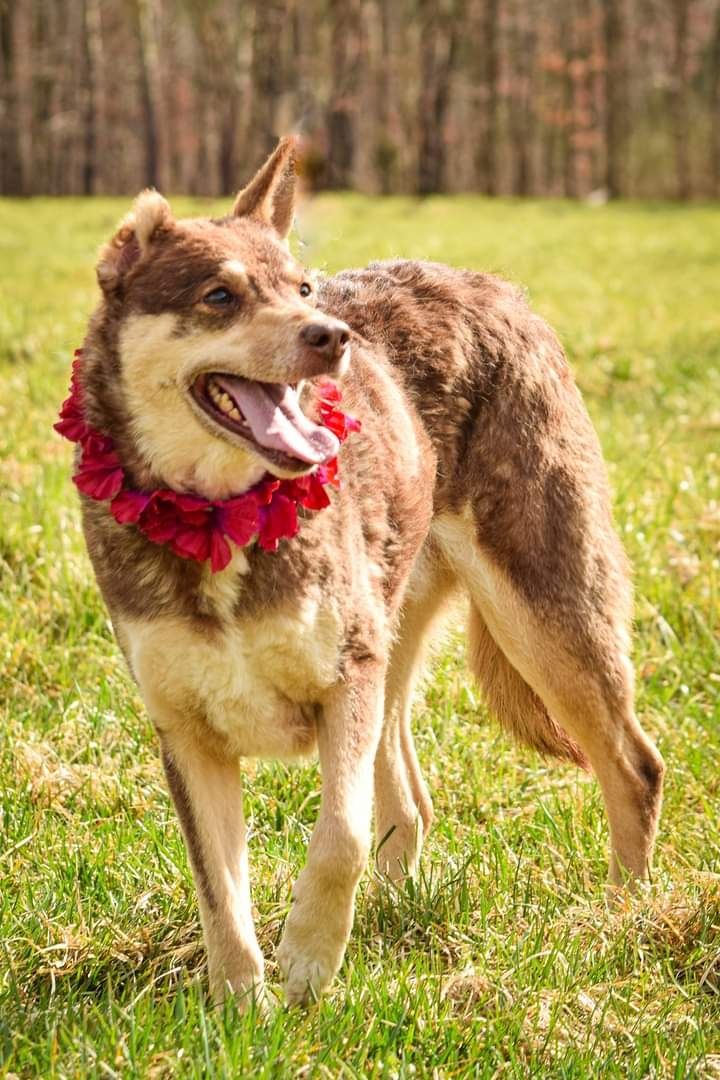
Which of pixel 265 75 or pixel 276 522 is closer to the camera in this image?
pixel 276 522

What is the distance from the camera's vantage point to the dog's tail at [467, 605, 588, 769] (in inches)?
165

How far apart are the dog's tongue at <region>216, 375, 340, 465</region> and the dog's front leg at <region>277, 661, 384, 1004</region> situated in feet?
1.87

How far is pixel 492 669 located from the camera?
168 inches

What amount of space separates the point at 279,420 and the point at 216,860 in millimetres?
1056

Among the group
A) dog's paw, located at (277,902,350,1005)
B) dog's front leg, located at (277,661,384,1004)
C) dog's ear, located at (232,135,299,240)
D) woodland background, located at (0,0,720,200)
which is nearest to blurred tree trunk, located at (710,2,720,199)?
woodland background, located at (0,0,720,200)

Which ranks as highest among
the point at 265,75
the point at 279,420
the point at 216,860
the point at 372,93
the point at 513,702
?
the point at 279,420

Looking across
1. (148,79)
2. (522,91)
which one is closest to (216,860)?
(148,79)

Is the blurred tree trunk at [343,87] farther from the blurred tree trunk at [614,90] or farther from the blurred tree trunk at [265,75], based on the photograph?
the blurred tree trunk at [614,90]

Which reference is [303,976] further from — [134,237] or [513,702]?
[134,237]

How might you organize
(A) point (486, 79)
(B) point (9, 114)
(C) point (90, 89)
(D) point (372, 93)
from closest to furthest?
(C) point (90, 89), (B) point (9, 114), (D) point (372, 93), (A) point (486, 79)

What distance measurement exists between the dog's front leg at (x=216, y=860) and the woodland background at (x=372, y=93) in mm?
32531

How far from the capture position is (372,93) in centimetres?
4391

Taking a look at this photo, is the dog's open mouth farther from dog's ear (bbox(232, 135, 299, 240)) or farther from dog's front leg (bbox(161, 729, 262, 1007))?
dog's front leg (bbox(161, 729, 262, 1007))

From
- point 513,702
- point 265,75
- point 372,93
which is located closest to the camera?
point 513,702
